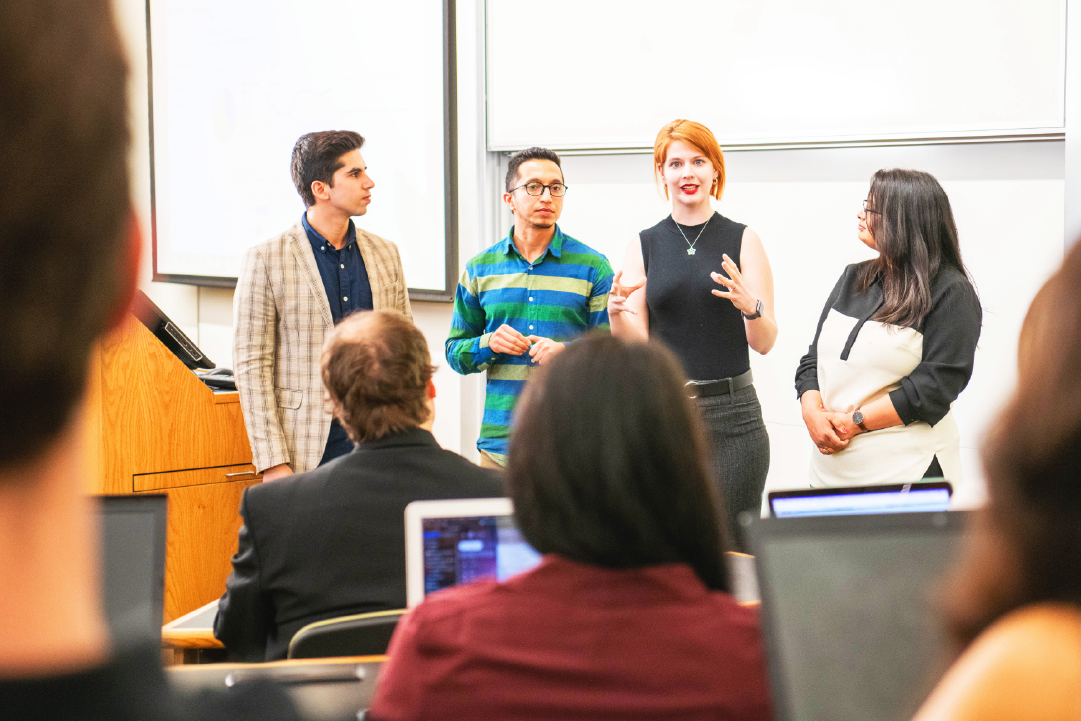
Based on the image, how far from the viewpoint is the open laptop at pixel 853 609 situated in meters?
0.96

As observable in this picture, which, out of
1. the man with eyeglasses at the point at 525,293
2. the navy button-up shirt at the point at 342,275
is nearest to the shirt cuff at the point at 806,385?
the man with eyeglasses at the point at 525,293

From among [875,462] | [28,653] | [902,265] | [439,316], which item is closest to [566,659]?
[28,653]

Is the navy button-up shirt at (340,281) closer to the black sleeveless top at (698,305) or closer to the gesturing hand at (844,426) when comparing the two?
the black sleeveless top at (698,305)

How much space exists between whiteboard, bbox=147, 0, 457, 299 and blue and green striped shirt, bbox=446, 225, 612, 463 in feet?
3.40

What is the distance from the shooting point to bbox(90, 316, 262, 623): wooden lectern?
10.6 feet

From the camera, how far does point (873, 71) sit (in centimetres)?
348

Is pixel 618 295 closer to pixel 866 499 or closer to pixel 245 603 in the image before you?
pixel 866 499

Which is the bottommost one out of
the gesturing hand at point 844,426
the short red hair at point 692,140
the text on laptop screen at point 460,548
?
the text on laptop screen at point 460,548

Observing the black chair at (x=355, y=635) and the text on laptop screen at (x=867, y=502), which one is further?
the text on laptop screen at (x=867, y=502)

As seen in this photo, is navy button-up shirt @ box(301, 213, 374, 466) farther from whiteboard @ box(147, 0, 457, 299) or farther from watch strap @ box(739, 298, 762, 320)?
watch strap @ box(739, 298, 762, 320)

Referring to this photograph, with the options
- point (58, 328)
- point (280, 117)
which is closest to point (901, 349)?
point (58, 328)

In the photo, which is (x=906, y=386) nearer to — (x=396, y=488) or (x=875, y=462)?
(x=875, y=462)

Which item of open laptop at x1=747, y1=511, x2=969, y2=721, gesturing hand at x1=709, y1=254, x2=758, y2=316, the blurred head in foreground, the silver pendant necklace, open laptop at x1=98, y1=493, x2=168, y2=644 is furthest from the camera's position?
the silver pendant necklace

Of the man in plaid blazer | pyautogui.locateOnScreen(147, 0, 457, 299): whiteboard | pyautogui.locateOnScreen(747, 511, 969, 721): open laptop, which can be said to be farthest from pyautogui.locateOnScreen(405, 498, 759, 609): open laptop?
pyautogui.locateOnScreen(147, 0, 457, 299): whiteboard
